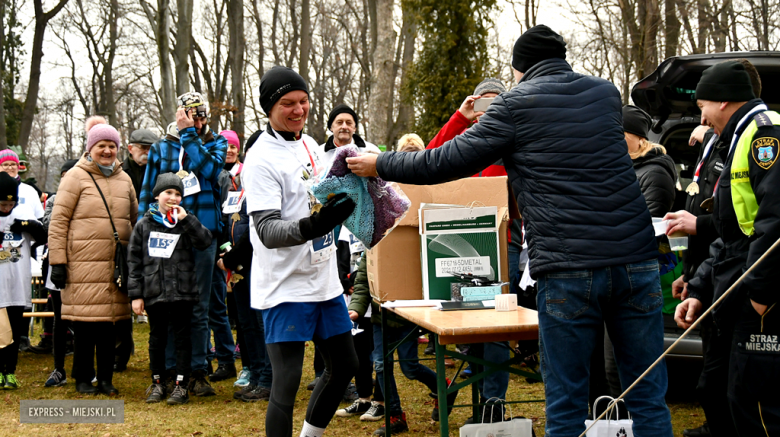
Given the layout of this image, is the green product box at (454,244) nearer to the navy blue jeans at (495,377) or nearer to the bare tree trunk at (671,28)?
the navy blue jeans at (495,377)

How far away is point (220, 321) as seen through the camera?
6531 mm

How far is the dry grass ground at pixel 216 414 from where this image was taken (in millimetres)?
4727

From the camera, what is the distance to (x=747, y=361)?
2.83m

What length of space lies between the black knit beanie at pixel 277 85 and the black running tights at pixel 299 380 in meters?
1.17

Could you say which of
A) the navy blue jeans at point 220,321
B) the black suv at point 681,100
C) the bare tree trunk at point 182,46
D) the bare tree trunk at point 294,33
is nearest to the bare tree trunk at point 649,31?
the black suv at point 681,100

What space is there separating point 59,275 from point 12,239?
46.6 inches

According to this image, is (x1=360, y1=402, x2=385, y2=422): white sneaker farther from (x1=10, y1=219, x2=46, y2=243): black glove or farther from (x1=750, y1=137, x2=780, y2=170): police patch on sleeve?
(x1=10, y1=219, x2=46, y2=243): black glove

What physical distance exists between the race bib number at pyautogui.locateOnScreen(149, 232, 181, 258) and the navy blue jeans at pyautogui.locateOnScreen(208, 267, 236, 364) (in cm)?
103

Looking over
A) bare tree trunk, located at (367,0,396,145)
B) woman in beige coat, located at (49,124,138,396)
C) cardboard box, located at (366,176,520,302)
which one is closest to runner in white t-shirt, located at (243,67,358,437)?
cardboard box, located at (366,176,520,302)

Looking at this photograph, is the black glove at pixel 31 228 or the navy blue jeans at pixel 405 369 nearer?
the navy blue jeans at pixel 405 369

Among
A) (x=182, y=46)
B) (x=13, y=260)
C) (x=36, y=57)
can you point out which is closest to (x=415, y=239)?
(x=13, y=260)

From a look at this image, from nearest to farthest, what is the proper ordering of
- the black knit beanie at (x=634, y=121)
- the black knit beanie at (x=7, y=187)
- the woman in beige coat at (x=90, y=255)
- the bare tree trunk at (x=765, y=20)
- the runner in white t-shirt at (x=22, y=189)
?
the black knit beanie at (x=634, y=121) < the woman in beige coat at (x=90, y=255) < the black knit beanie at (x=7, y=187) < the runner in white t-shirt at (x=22, y=189) < the bare tree trunk at (x=765, y=20)

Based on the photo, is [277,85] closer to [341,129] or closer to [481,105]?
[481,105]

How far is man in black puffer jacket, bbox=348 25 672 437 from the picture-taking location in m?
2.56
